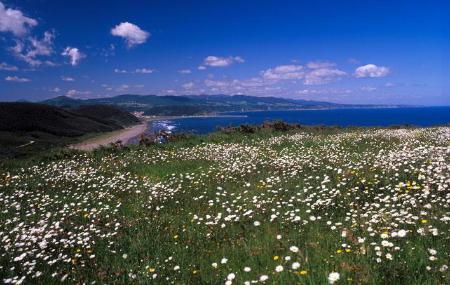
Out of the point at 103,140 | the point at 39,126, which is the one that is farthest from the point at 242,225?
the point at 39,126

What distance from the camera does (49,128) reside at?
109m

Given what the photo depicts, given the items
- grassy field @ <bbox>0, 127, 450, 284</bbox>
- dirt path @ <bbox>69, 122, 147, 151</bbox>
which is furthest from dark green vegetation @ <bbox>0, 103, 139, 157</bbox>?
grassy field @ <bbox>0, 127, 450, 284</bbox>

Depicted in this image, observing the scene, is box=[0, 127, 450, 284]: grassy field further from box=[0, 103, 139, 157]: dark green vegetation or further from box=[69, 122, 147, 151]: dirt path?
box=[0, 103, 139, 157]: dark green vegetation

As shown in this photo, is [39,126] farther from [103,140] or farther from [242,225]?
[242,225]

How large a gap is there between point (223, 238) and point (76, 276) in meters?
3.03

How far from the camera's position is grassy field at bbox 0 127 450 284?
613cm

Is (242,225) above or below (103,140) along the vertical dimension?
above

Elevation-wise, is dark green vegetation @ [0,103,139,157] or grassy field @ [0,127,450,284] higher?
grassy field @ [0,127,450,284]

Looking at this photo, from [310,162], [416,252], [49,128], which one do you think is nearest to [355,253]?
[416,252]

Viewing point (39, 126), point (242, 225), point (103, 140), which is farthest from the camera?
point (39, 126)

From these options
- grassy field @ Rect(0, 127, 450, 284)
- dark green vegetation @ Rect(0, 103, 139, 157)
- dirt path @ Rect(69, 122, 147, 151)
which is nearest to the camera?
grassy field @ Rect(0, 127, 450, 284)

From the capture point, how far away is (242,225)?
28.2ft

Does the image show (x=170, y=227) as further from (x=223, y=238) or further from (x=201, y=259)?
(x=201, y=259)

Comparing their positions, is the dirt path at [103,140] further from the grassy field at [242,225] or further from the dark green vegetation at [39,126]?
the grassy field at [242,225]
